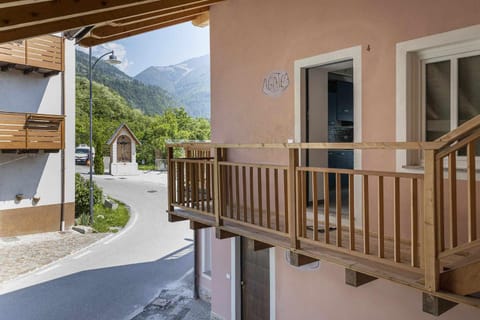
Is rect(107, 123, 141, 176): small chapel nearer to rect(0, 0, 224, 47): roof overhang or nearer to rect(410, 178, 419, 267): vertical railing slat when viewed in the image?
rect(0, 0, 224, 47): roof overhang

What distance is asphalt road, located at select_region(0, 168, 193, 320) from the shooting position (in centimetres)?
738

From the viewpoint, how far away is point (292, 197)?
3381mm

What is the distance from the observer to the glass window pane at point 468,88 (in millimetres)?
3236

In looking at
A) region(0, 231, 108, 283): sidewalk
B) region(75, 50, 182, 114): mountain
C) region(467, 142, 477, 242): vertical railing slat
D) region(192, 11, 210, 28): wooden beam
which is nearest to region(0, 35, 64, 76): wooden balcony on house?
region(0, 231, 108, 283): sidewalk

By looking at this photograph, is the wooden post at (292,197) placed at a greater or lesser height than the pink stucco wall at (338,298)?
greater

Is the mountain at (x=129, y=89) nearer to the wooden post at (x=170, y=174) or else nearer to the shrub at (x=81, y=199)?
the shrub at (x=81, y=199)

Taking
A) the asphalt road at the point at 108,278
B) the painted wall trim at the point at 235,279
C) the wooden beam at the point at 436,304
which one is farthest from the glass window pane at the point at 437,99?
the asphalt road at the point at 108,278

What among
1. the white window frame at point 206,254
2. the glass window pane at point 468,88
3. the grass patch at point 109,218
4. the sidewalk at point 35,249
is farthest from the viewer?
the grass patch at point 109,218

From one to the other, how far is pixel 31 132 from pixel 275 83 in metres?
9.20

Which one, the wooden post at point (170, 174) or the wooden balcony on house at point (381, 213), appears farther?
the wooden post at point (170, 174)

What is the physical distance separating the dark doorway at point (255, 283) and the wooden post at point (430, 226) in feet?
10.3

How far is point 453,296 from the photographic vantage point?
2.32 metres

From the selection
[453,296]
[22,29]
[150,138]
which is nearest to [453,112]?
[453,296]

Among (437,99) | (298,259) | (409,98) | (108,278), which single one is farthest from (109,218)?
(437,99)
